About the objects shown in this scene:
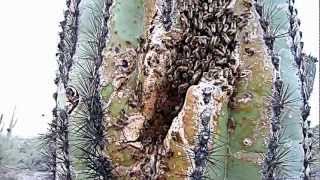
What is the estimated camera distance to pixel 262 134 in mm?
1183

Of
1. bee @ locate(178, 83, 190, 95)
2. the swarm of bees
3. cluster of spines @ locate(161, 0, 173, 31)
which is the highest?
cluster of spines @ locate(161, 0, 173, 31)

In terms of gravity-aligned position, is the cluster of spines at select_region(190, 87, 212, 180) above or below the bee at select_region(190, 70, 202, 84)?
below

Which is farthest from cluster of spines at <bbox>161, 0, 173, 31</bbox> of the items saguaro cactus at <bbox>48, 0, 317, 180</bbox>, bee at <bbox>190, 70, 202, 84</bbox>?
bee at <bbox>190, 70, 202, 84</bbox>

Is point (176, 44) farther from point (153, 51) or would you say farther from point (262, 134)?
point (262, 134)

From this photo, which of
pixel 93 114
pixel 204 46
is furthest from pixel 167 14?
pixel 93 114

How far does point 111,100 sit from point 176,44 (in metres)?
0.17

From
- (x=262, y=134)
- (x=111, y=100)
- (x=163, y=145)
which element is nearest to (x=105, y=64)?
(x=111, y=100)

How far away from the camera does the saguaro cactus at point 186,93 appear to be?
3.86ft

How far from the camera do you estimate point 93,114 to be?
122 centimetres

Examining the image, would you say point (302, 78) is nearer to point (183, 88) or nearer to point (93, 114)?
point (183, 88)

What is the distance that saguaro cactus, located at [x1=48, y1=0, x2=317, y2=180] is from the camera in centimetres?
118

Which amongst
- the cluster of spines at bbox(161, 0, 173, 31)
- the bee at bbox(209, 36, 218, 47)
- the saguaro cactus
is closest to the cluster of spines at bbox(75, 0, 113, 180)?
the saguaro cactus

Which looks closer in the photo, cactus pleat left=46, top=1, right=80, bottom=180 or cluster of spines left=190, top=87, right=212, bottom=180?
cluster of spines left=190, top=87, right=212, bottom=180

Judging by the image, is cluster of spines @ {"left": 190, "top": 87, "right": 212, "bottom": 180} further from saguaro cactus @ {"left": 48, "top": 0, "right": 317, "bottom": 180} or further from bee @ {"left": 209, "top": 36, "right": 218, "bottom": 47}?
bee @ {"left": 209, "top": 36, "right": 218, "bottom": 47}
